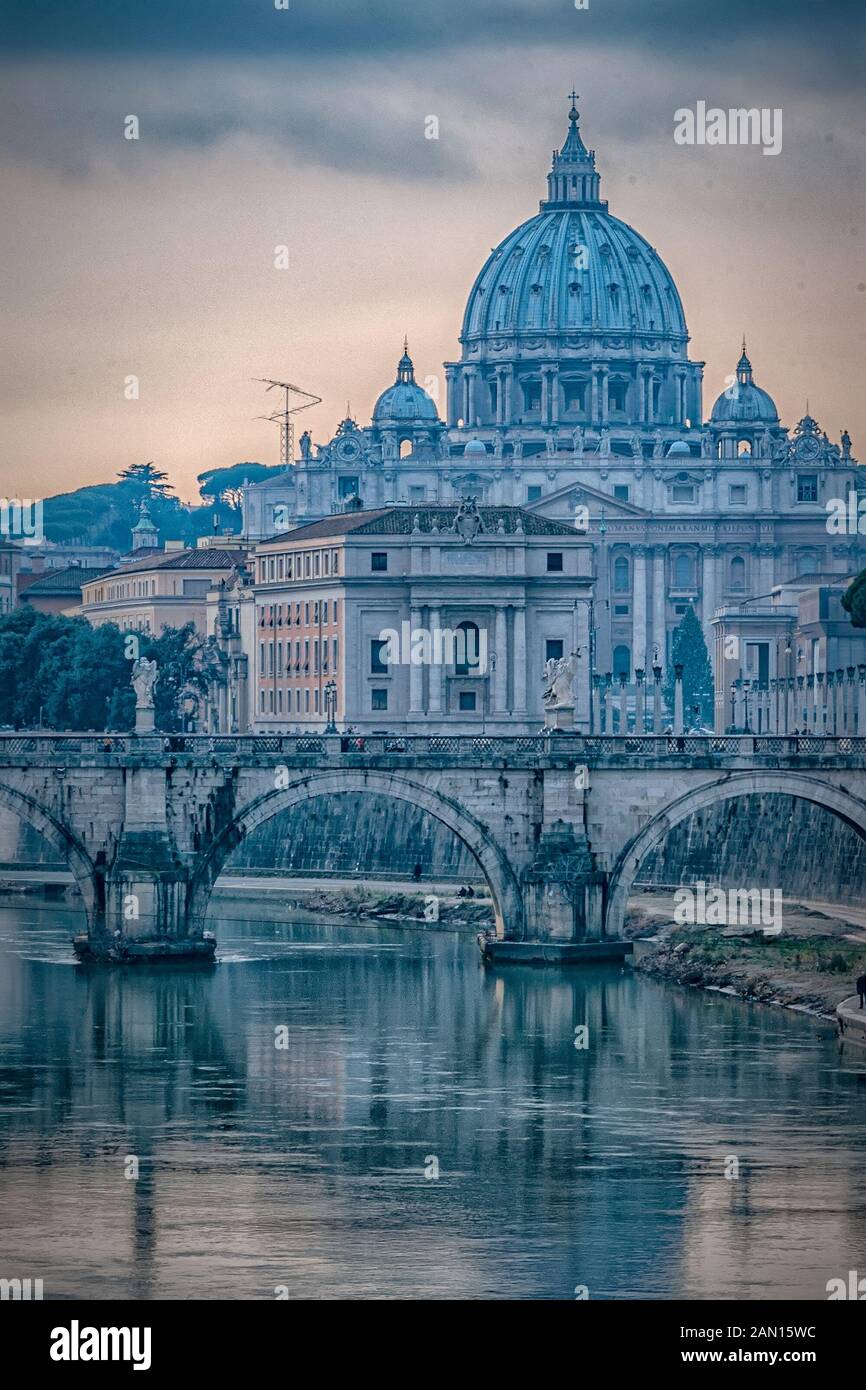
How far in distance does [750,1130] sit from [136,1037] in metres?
15.3

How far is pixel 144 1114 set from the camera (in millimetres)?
59406

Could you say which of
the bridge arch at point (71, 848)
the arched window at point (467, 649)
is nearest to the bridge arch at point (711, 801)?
the bridge arch at point (71, 848)

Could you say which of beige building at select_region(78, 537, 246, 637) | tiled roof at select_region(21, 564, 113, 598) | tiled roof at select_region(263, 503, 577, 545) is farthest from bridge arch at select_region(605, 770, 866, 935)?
tiled roof at select_region(21, 564, 113, 598)

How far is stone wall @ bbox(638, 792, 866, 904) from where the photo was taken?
86.2 meters

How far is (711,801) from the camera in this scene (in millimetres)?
79875

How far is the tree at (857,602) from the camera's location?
4250 inches

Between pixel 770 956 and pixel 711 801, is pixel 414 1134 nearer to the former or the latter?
pixel 770 956

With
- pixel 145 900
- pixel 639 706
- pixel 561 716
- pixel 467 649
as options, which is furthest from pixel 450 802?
pixel 639 706

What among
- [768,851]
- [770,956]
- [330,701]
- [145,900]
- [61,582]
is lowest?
[770,956]

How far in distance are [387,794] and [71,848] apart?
719 cm

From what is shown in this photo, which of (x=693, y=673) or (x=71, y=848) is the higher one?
(x=693, y=673)

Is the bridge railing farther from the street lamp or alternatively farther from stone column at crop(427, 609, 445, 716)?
stone column at crop(427, 609, 445, 716)
